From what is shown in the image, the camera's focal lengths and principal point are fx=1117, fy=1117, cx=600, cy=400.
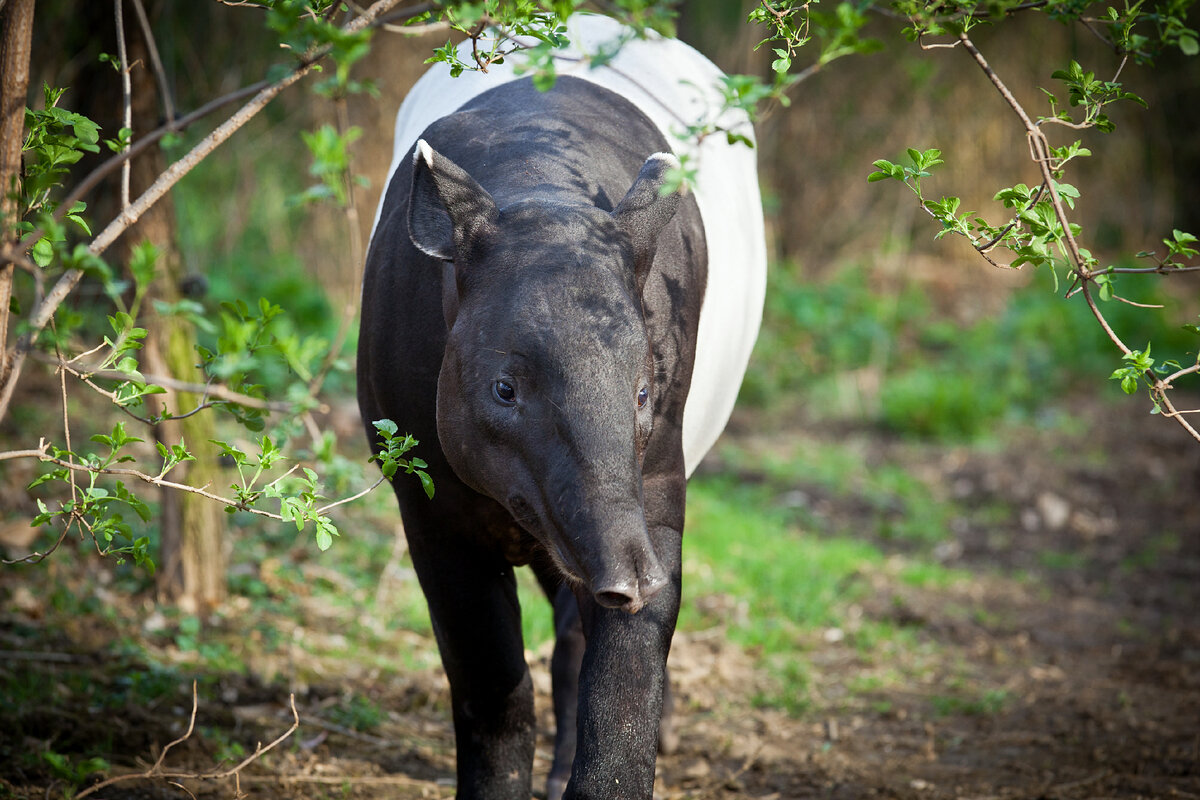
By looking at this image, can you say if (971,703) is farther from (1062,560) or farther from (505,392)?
(505,392)

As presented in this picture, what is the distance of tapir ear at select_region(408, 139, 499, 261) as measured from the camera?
2324 mm

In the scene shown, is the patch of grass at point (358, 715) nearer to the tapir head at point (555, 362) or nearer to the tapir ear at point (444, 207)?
the tapir head at point (555, 362)

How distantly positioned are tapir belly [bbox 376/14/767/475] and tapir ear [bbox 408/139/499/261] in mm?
764

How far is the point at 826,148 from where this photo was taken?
11.2 meters

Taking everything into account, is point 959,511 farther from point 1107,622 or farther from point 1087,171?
point 1087,171

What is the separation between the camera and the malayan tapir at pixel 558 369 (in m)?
2.16

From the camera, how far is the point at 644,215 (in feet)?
8.04

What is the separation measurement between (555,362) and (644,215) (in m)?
0.48

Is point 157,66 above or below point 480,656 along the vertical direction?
above

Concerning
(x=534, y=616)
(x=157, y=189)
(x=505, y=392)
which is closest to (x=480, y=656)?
(x=505, y=392)

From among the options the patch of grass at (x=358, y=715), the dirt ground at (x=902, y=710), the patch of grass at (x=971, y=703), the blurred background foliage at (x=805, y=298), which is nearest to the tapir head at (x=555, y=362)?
the blurred background foliage at (x=805, y=298)

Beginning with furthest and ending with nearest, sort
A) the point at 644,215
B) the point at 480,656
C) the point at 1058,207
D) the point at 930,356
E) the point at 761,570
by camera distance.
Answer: the point at 930,356 → the point at 761,570 → the point at 480,656 → the point at 644,215 → the point at 1058,207

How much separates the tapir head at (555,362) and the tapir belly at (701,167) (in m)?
0.76

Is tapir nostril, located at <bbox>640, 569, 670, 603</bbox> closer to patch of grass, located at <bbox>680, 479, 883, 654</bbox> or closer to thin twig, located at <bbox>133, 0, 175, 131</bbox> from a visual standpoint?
thin twig, located at <bbox>133, 0, 175, 131</bbox>
